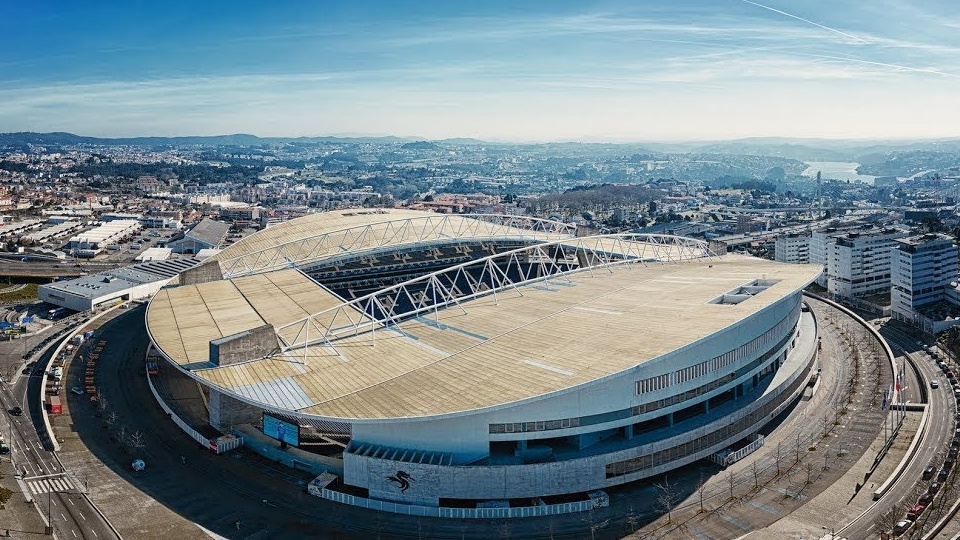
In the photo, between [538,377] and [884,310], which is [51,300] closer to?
[538,377]

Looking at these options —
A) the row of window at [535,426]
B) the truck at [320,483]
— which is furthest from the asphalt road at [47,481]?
the row of window at [535,426]

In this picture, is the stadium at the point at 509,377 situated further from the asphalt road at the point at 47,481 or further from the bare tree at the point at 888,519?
the bare tree at the point at 888,519

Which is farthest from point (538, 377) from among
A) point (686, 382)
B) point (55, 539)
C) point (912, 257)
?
point (912, 257)

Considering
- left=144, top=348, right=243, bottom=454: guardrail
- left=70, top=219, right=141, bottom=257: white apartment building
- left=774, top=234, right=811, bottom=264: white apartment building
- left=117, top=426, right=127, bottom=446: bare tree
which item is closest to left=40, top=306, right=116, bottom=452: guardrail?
left=117, top=426, right=127, bottom=446: bare tree

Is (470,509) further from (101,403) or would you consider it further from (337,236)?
(337,236)

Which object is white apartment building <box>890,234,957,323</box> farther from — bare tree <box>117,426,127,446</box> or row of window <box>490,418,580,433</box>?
bare tree <box>117,426,127,446</box>

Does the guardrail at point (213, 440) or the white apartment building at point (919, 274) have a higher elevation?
the white apartment building at point (919, 274)
